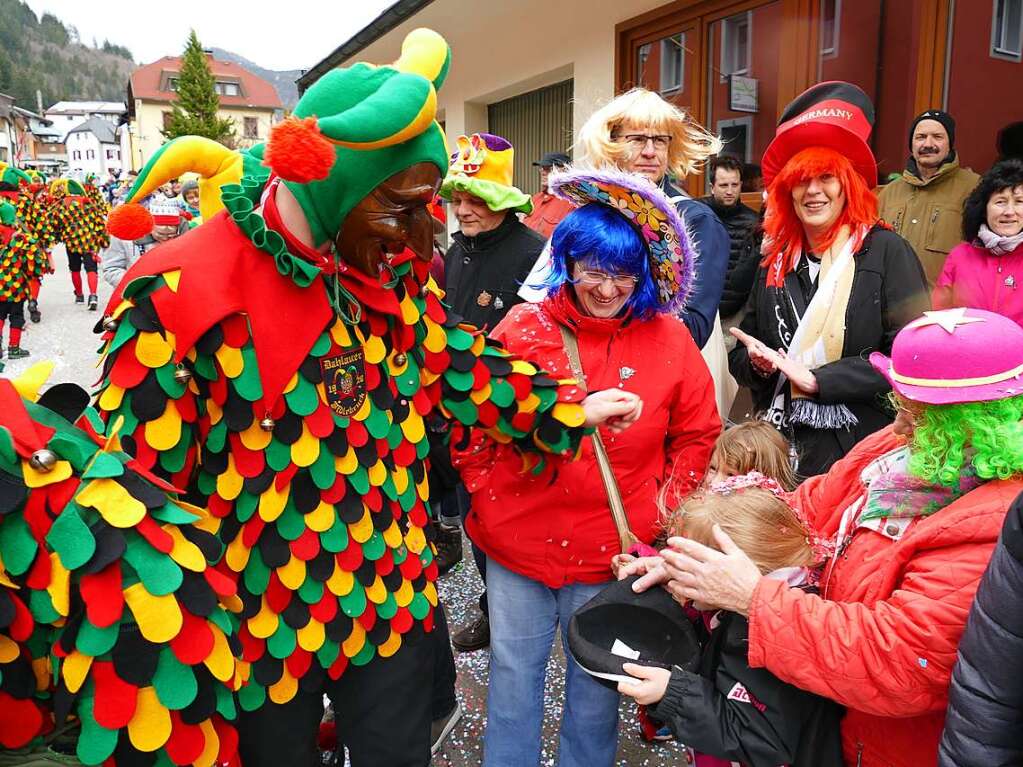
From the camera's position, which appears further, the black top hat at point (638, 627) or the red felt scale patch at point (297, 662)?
the black top hat at point (638, 627)

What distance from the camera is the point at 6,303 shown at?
835 centimetres

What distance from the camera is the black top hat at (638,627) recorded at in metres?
1.59

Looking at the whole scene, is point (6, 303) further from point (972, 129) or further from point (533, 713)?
point (972, 129)

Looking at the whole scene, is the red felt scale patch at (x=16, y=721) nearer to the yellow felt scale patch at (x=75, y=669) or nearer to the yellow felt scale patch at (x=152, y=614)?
the yellow felt scale patch at (x=75, y=669)

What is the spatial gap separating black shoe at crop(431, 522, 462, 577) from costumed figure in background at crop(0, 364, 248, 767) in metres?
2.80

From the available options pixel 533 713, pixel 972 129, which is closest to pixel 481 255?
pixel 533 713

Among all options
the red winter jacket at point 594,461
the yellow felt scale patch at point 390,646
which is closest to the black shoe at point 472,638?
the red winter jacket at point 594,461

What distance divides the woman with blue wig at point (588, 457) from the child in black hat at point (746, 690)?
425 millimetres

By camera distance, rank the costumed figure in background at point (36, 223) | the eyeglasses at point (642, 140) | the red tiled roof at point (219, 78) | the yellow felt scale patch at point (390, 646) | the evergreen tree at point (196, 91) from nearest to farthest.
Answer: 1. the yellow felt scale patch at point (390, 646)
2. the eyeglasses at point (642, 140)
3. the costumed figure in background at point (36, 223)
4. the evergreen tree at point (196, 91)
5. the red tiled roof at point (219, 78)

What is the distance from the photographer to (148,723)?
3.19 ft

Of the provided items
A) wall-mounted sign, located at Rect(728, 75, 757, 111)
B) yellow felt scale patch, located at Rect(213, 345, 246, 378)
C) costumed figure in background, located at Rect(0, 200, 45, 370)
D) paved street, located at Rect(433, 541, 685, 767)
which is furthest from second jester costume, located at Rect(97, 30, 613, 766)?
costumed figure in background, located at Rect(0, 200, 45, 370)

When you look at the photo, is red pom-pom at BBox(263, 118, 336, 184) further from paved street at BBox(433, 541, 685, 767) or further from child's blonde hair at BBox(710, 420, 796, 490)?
paved street at BBox(433, 541, 685, 767)

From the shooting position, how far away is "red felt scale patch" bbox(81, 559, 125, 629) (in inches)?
36.5

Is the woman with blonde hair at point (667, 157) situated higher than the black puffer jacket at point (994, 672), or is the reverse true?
the woman with blonde hair at point (667, 157)
